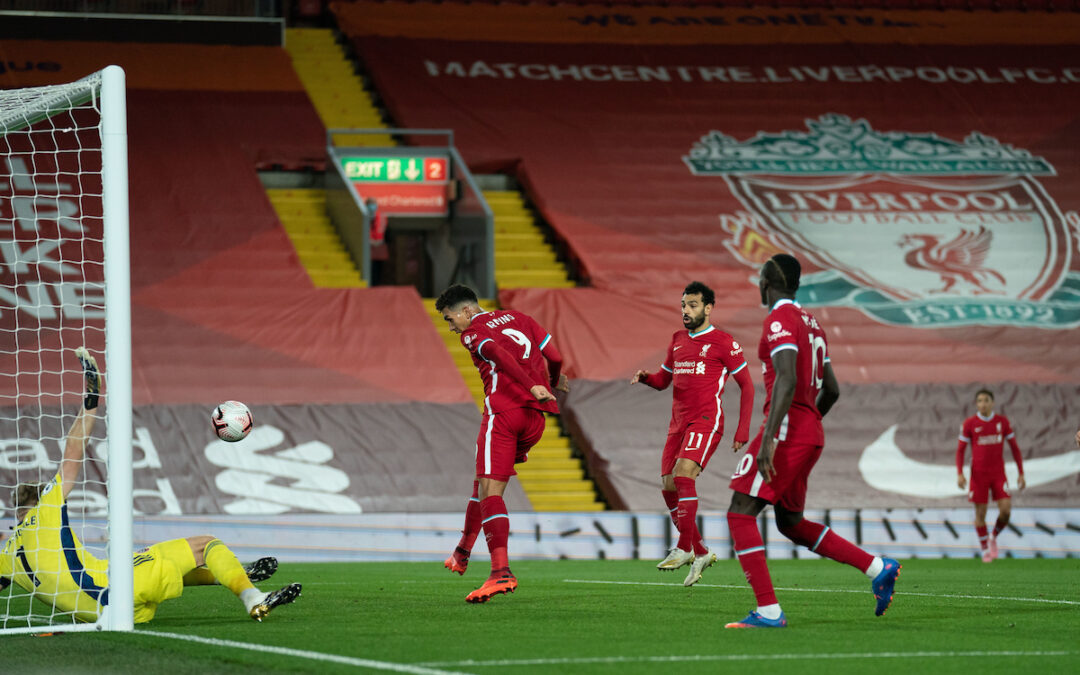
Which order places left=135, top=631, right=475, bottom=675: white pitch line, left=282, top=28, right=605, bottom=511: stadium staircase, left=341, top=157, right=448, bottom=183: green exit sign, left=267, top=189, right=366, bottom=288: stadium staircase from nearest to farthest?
1. left=135, top=631, right=475, bottom=675: white pitch line
2. left=282, top=28, right=605, bottom=511: stadium staircase
3. left=267, top=189, right=366, bottom=288: stadium staircase
4. left=341, top=157, right=448, bottom=183: green exit sign

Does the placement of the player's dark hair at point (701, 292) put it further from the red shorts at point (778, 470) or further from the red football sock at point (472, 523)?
the red shorts at point (778, 470)

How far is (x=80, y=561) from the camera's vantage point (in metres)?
7.12

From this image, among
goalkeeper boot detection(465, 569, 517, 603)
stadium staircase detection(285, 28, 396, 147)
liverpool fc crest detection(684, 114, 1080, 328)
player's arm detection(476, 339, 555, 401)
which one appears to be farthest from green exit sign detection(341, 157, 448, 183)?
goalkeeper boot detection(465, 569, 517, 603)

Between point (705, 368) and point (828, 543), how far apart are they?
333cm

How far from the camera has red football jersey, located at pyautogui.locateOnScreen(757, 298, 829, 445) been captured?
6.74 m

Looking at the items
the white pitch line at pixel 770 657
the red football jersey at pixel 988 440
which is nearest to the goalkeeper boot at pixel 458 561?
the white pitch line at pixel 770 657

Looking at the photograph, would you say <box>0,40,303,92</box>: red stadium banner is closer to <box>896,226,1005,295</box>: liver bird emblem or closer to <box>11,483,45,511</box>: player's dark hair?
<box>896,226,1005,295</box>: liver bird emblem

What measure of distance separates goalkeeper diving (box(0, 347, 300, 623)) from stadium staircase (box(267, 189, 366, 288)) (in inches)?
508

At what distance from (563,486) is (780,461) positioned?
11.0 metres

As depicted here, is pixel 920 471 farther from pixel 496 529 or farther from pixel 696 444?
→ pixel 496 529

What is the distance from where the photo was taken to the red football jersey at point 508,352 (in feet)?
28.9

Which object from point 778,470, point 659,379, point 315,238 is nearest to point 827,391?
point 778,470

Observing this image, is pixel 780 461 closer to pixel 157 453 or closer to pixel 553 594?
pixel 553 594

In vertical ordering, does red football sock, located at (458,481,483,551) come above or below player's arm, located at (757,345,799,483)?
below
